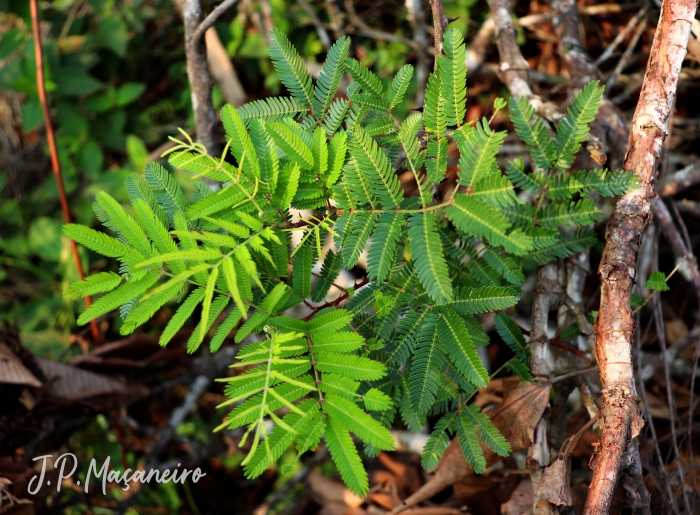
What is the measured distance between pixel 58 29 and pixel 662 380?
3.51 metres

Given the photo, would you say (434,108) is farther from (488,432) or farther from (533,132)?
(488,432)

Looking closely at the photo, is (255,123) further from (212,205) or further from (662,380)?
(662,380)

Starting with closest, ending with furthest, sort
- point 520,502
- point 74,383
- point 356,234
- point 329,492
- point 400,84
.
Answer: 1. point 356,234
2. point 400,84
3. point 520,502
4. point 74,383
5. point 329,492

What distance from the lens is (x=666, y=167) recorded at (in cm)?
206

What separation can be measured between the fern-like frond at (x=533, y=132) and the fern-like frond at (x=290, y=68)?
0.52 m

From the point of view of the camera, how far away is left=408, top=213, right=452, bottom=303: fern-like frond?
1093 mm

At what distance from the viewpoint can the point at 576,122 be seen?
126 centimetres

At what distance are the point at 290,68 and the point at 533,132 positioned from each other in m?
0.63

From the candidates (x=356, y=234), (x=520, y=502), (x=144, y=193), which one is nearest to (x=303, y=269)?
(x=356, y=234)

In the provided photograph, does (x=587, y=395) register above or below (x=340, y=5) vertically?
below

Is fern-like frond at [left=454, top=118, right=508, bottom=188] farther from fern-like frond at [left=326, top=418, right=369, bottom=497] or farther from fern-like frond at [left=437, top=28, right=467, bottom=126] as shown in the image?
fern-like frond at [left=326, top=418, right=369, bottom=497]

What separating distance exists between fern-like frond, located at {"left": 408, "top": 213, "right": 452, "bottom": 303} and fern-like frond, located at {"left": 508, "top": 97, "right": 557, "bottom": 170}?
0.33m

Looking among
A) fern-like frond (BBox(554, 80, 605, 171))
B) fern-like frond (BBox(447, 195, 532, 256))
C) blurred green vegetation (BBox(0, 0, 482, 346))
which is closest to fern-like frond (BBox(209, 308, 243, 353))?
fern-like frond (BBox(447, 195, 532, 256))

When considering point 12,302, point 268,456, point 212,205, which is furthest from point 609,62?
point 12,302
